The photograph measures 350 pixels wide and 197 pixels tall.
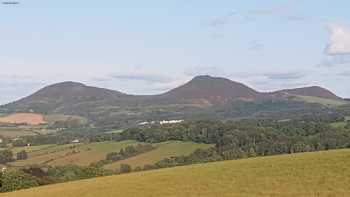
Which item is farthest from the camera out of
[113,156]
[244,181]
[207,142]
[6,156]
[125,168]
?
[6,156]

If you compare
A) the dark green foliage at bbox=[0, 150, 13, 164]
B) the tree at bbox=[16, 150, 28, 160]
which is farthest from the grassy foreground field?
the tree at bbox=[16, 150, 28, 160]

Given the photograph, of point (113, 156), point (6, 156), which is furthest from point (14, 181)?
point (6, 156)

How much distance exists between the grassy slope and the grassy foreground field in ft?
193

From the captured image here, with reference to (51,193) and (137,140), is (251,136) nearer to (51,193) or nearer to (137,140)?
(137,140)

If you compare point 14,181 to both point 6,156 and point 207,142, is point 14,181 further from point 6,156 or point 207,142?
point 6,156

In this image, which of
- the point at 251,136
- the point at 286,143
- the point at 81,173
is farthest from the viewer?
the point at 251,136

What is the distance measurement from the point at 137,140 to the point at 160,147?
1672 centimetres

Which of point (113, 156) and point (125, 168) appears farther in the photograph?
point (113, 156)

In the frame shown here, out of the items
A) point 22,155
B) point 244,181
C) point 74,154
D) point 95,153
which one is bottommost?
point 22,155

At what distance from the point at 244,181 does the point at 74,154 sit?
92.3m

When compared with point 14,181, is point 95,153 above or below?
below

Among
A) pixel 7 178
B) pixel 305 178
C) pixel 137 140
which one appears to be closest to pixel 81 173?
pixel 7 178

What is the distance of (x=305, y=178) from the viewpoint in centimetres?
3741

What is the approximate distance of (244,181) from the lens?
129 feet
